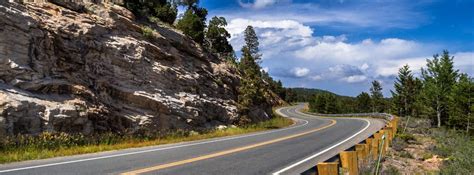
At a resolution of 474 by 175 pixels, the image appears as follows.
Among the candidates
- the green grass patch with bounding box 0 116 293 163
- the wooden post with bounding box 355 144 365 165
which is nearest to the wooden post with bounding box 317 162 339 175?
the wooden post with bounding box 355 144 365 165

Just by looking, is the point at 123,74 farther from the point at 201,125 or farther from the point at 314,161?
the point at 314,161

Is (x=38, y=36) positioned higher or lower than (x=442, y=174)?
higher

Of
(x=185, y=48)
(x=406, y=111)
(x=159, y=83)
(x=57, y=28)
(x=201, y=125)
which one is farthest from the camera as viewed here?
(x=406, y=111)

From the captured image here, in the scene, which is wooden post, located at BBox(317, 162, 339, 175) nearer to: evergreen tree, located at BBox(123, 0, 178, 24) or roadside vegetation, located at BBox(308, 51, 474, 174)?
roadside vegetation, located at BBox(308, 51, 474, 174)

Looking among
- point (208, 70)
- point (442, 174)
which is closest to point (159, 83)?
point (208, 70)

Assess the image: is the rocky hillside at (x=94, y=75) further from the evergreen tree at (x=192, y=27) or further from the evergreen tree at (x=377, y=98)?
the evergreen tree at (x=377, y=98)

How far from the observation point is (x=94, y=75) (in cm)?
1992

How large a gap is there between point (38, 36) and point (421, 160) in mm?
16075

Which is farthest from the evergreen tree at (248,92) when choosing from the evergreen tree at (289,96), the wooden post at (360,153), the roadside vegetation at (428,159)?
the evergreen tree at (289,96)

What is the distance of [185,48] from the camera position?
30.2 meters

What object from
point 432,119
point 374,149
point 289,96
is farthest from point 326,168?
point 289,96

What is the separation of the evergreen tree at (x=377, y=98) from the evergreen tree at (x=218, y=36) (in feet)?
220

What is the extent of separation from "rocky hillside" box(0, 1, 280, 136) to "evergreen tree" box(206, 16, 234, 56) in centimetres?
1906

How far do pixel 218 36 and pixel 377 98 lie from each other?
7093 cm
